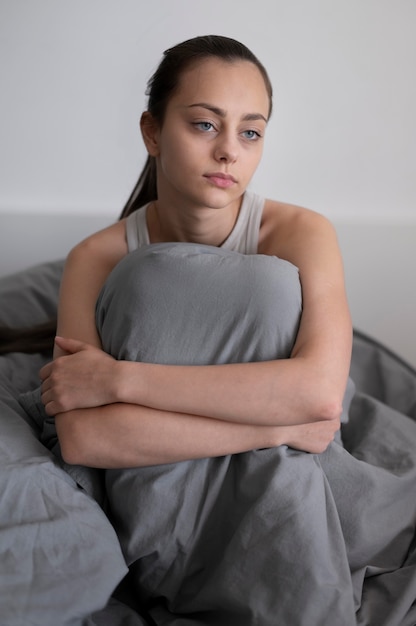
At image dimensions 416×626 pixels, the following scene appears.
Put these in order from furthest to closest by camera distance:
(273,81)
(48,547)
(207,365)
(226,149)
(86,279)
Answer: (273,81) → (86,279) → (226,149) → (207,365) → (48,547)

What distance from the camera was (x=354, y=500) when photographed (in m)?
1.37

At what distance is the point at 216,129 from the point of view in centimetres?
146

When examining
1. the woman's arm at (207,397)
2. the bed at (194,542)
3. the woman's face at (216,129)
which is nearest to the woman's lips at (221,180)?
the woman's face at (216,129)

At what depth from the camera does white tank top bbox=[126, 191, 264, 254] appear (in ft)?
5.37

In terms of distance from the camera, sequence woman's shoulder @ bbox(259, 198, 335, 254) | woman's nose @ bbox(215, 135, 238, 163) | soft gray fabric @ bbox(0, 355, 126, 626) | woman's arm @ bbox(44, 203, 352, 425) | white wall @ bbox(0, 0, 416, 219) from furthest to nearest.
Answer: white wall @ bbox(0, 0, 416, 219)
woman's shoulder @ bbox(259, 198, 335, 254)
woman's nose @ bbox(215, 135, 238, 163)
woman's arm @ bbox(44, 203, 352, 425)
soft gray fabric @ bbox(0, 355, 126, 626)

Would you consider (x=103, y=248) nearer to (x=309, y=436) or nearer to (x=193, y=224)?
(x=193, y=224)

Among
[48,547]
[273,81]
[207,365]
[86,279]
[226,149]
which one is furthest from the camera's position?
Result: [273,81]

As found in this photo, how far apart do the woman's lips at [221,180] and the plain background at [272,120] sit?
88cm

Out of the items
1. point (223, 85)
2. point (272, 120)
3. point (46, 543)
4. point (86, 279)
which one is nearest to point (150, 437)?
point (46, 543)

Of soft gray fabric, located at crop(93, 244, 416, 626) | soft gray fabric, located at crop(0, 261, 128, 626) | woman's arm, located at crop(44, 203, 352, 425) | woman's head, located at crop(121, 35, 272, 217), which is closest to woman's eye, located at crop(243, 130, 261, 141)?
woman's head, located at crop(121, 35, 272, 217)

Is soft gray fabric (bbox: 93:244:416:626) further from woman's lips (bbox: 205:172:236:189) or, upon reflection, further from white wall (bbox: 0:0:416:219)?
white wall (bbox: 0:0:416:219)

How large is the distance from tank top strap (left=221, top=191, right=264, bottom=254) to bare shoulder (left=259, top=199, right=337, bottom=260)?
0.01 metres

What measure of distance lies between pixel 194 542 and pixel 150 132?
79 cm

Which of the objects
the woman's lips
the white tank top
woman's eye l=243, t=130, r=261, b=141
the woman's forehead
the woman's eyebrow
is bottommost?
the white tank top
